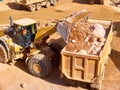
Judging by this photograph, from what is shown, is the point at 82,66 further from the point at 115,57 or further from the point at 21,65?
the point at 21,65

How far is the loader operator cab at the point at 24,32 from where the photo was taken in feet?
39.6

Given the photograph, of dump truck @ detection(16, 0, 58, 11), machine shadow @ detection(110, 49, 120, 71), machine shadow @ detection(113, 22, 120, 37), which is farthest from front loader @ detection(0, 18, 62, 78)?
dump truck @ detection(16, 0, 58, 11)

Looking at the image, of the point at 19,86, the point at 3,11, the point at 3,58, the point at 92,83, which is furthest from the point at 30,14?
the point at 92,83

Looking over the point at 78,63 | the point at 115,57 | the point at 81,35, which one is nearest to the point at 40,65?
the point at 78,63

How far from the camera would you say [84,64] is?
404 inches

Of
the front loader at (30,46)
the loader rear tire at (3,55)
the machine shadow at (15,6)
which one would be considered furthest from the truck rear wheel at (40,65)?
the machine shadow at (15,6)

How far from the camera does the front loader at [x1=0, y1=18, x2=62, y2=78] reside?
39.0ft

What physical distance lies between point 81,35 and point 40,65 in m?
2.29

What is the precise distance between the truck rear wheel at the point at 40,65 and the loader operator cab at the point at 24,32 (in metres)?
0.88

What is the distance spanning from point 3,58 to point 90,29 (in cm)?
451

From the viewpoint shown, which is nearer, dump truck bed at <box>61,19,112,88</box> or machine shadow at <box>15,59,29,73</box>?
dump truck bed at <box>61,19,112,88</box>

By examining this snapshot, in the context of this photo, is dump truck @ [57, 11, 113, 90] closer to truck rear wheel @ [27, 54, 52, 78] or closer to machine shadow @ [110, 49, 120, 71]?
truck rear wheel @ [27, 54, 52, 78]

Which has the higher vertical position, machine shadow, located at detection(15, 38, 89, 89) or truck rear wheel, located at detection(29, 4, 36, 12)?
truck rear wheel, located at detection(29, 4, 36, 12)

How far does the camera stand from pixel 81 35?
1152 centimetres
